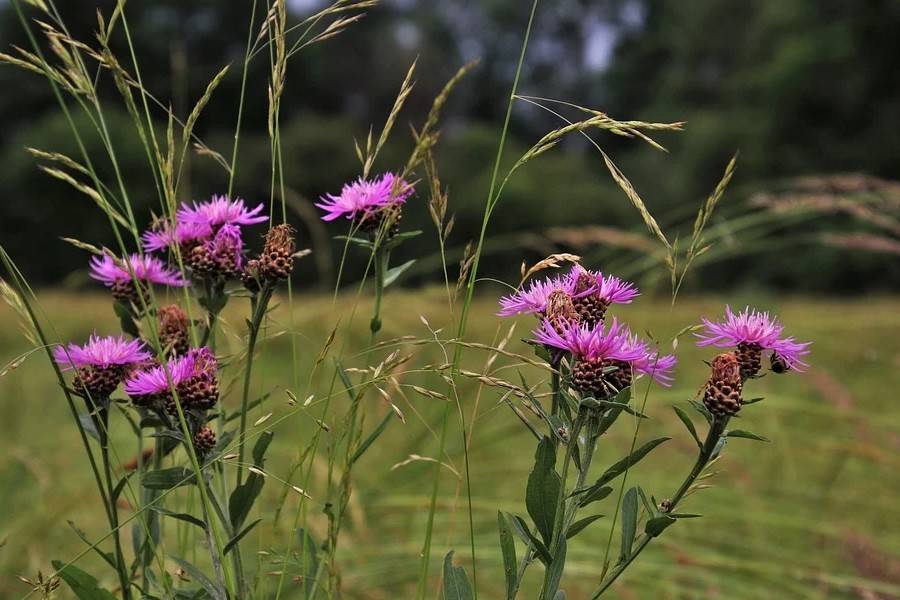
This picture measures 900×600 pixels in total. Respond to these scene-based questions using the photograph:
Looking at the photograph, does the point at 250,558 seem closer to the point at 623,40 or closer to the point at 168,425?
the point at 168,425

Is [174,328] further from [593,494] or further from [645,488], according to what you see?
[645,488]

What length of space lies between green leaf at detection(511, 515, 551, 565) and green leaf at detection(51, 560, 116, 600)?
10.2 inches

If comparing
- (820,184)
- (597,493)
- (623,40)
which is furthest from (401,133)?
(597,493)

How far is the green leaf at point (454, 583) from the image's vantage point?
0.60m

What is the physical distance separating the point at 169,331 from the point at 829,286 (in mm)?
12761

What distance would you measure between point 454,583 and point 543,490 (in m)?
0.09

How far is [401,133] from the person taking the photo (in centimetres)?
1645

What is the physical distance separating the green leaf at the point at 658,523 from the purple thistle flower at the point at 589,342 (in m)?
0.09

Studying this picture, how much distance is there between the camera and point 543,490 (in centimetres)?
57

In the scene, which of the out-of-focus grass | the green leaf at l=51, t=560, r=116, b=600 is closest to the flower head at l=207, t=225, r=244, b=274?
the out-of-focus grass

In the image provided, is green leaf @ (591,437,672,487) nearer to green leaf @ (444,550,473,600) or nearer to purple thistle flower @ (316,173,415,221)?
green leaf @ (444,550,473,600)

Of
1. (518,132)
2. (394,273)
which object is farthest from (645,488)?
(518,132)

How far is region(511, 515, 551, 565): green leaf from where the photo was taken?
0.54 m

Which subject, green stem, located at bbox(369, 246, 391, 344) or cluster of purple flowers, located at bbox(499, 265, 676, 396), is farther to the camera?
green stem, located at bbox(369, 246, 391, 344)
